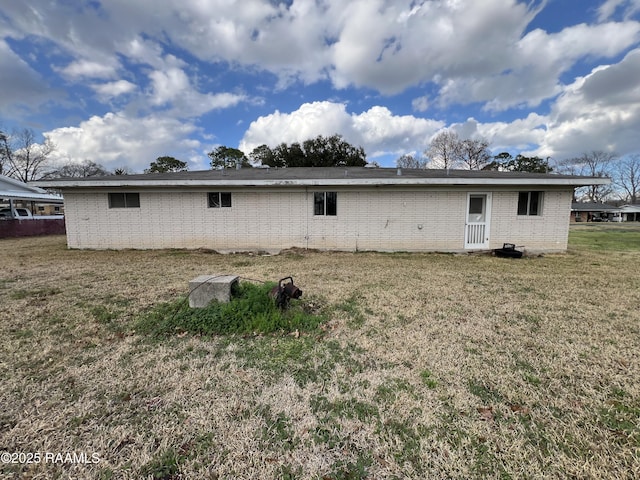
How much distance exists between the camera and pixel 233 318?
131 inches

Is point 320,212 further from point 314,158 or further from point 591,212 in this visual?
point 591,212

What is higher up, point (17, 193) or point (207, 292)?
point (17, 193)

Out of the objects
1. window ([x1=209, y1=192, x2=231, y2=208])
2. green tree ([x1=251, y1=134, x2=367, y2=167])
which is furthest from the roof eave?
green tree ([x1=251, y1=134, x2=367, y2=167])

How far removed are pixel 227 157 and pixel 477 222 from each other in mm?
30235

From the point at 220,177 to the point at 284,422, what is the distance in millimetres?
8223

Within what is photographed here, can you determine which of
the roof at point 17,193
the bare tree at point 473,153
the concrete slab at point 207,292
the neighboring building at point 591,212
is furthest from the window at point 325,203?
the neighboring building at point 591,212

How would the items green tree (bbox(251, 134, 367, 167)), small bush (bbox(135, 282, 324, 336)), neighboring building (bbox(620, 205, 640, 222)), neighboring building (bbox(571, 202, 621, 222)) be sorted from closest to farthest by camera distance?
small bush (bbox(135, 282, 324, 336)) → green tree (bbox(251, 134, 367, 167)) → neighboring building (bbox(571, 202, 621, 222)) → neighboring building (bbox(620, 205, 640, 222))

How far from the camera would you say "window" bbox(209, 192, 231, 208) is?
897 cm

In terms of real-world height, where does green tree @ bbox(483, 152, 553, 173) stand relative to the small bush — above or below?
above

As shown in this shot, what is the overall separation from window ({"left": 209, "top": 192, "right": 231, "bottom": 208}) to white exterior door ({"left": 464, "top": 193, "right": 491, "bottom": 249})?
7.65 metres

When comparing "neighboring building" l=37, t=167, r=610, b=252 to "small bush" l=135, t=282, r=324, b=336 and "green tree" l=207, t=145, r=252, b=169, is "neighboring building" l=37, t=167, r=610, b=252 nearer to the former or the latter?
"small bush" l=135, t=282, r=324, b=336

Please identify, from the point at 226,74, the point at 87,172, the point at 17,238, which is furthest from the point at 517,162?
the point at 87,172

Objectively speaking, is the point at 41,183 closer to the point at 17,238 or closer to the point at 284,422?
the point at 17,238

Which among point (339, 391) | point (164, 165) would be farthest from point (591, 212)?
point (164, 165)
